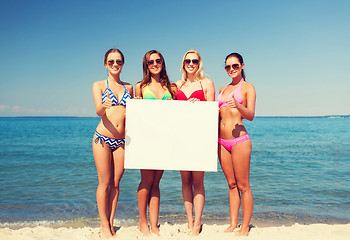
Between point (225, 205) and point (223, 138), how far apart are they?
12.5 feet

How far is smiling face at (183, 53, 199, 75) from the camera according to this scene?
13.5ft

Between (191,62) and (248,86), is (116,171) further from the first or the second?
(248,86)

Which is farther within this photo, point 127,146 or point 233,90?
point 233,90

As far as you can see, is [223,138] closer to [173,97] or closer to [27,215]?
[173,97]

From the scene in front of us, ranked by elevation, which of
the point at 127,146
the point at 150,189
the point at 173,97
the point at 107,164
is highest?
the point at 173,97

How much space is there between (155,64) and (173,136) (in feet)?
3.86

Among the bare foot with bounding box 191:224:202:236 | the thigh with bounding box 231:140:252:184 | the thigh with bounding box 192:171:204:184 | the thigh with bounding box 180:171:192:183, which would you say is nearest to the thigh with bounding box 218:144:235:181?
the thigh with bounding box 231:140:252:184

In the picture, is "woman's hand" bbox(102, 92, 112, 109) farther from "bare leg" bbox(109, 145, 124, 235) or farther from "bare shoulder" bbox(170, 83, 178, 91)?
"bare shoulder" bbox(170, 83, 178, 91)

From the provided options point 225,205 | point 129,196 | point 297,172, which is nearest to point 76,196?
point 129,196

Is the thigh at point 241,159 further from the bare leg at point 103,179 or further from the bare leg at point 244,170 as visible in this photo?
the bare leg at point 103,179

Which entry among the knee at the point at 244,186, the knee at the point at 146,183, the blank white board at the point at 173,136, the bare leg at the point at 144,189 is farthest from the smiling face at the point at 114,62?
the knee at the point at 244,186

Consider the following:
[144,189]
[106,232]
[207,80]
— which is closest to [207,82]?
[207,80]

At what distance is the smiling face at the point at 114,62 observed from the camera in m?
3.93

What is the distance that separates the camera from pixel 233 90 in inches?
162
